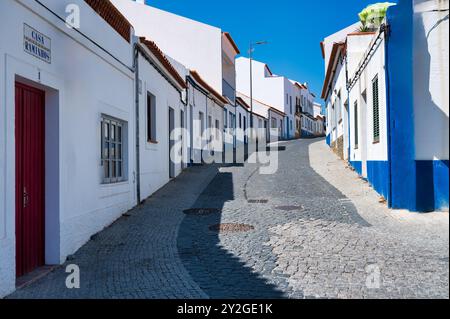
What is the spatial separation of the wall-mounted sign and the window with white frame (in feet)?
7.32

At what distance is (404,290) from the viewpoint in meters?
3.90

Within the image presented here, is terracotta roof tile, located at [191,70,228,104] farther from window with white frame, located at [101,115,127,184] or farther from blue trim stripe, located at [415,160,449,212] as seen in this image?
blue trim stripe, located at [415,160,449,212]

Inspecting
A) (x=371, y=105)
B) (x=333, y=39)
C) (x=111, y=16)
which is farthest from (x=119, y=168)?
(x=333, y=39)

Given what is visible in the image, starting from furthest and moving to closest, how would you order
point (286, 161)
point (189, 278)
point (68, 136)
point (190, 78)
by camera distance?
point (286, 161) < point (190, 78) < point (68, 136) < point (189, 278)

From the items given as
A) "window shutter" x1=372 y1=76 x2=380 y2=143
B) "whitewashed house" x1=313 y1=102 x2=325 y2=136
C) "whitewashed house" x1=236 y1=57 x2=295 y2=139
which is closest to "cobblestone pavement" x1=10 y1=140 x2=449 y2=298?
"window shutter" x1=372 y1=76 x2=380 y2=143

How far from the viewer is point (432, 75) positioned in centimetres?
219

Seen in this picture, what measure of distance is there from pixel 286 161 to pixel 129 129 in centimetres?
967

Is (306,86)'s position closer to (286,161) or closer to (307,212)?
(286,161)

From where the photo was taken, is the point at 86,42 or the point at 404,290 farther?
the point at 86,42

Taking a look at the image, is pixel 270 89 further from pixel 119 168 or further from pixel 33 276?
pixel 33 276

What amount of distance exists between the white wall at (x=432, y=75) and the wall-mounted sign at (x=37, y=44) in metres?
4.33

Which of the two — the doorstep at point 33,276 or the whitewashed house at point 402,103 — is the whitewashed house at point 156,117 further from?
the whitewashed house at point 402,103

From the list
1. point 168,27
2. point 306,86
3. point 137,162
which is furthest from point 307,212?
point 306,86

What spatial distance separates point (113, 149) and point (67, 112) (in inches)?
91.3
